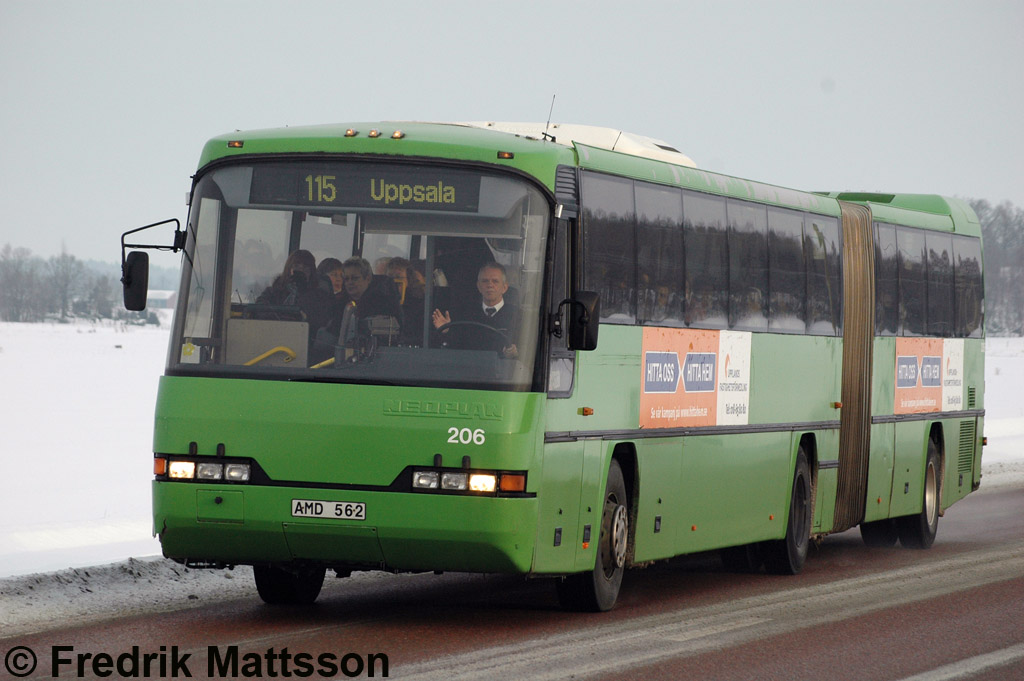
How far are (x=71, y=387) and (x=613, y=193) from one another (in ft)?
127

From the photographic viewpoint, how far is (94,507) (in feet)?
67.0

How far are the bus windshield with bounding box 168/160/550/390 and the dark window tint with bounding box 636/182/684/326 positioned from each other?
1.97 meters

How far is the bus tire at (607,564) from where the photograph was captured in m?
12.5

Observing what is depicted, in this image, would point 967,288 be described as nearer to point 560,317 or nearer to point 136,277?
point 560,317

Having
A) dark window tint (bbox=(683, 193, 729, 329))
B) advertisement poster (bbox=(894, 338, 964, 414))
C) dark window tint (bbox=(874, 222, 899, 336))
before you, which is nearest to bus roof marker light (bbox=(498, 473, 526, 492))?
dark window tint (bbox=(683, 193, 729, 329))

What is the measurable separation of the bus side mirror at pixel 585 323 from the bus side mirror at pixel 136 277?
2747mm

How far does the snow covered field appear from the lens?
43.3 feet

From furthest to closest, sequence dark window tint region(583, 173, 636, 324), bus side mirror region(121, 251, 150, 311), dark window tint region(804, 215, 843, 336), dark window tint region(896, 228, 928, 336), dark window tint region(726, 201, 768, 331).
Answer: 1. dark window tint region(896, 228, 928, 336)
2. dark window tint region(804, 215, 843, 336)
3. dark window tint region(726, 201, 768, 331)
4. dark window tint region(583, 173, 636, 324)
5. bus side mirror region(121, 251, 150, 311)

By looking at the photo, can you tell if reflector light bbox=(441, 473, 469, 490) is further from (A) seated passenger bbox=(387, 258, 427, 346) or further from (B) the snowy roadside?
(B) the snowy roadside

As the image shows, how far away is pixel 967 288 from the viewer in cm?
2200

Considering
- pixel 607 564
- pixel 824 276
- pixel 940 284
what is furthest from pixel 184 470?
pixel 940 284

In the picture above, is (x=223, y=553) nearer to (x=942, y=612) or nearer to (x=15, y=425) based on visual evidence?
(x=942, y=612)

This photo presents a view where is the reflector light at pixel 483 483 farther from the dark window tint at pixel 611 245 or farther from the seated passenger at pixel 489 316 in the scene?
the dark window tint at pixel 611 245

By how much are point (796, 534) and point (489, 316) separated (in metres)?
6.57
